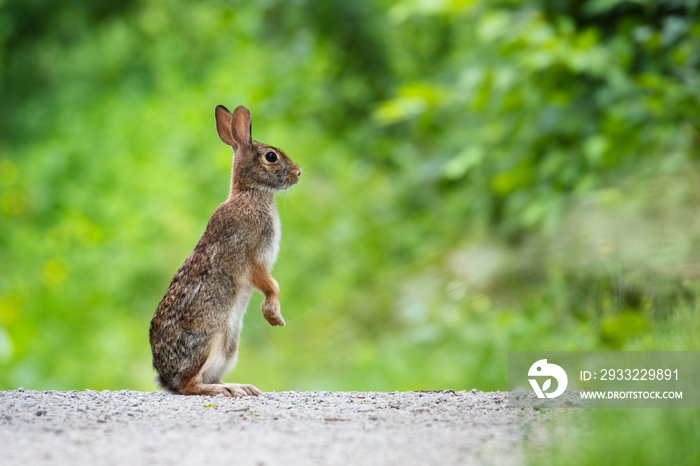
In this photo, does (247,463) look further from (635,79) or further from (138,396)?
(635,79)

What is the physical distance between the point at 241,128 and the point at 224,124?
0.40ft

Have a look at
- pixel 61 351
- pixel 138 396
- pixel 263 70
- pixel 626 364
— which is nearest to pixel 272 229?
pixel 138 396

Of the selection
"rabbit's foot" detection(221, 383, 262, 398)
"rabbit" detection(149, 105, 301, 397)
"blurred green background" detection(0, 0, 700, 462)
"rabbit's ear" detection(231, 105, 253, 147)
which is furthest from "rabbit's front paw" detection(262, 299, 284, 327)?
"blurred green background" detection(0, 0, 700, 462)

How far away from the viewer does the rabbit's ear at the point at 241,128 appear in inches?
201

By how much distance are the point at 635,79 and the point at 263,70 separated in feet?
20.7

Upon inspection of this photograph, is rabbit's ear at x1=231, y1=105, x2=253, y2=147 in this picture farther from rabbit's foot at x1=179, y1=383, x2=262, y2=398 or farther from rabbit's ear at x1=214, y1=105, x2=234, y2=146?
rabbit's foot at x1=179, y1=383, x2=262, y2=398

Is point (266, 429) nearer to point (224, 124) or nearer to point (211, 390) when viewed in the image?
point (211, 390)

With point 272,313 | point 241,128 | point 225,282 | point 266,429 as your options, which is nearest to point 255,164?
point 241,128

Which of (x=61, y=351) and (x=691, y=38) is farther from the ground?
(x=691, y=38)

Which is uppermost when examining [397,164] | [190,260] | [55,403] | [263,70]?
[263,70]

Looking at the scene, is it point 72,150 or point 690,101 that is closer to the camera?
point 690,101

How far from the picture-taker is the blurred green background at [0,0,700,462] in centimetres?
695

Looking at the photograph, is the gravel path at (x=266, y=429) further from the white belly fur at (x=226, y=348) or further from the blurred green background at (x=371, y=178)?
the blurred green background at (x=371, y=178)

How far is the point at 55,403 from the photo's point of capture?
455 centimetres
